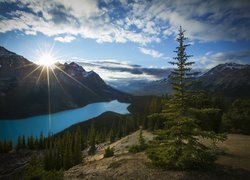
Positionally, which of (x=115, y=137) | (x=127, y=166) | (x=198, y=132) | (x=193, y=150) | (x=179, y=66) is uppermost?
(x=179, y=66)

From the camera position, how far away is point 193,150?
17.4 meters

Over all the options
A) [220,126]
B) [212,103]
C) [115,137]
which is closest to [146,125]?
[115,137]

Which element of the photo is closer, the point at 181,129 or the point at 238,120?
the point at 181,129

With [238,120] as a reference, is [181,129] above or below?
above

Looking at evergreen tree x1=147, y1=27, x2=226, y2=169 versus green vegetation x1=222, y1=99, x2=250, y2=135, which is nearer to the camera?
evergreen tree x1=147, y1=27, x2=226, y2=169

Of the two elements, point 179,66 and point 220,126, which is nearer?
point 179,66

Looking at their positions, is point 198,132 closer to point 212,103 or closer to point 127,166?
point 127,166

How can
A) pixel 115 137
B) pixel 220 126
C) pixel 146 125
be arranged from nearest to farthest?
pixel 220 126, pixel 146 125, pixel 115 137

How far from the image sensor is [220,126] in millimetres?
56250

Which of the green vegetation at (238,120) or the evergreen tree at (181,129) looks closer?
the evergreen tree at (181,129)

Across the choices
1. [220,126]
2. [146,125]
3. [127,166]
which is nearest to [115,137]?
[146,125]

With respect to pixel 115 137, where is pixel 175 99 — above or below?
above

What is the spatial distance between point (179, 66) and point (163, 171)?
984 centimetres

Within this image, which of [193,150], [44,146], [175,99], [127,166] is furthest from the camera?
[44,146]
